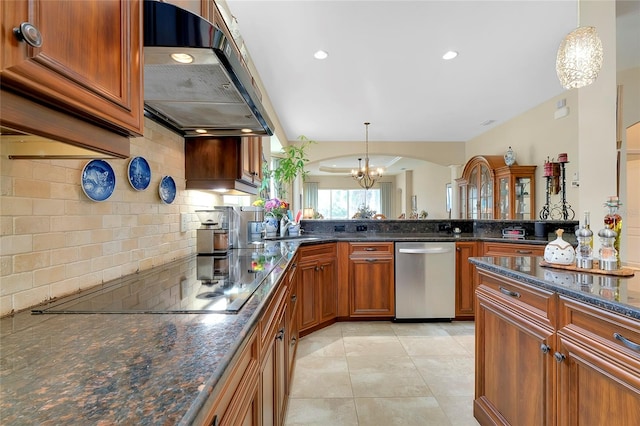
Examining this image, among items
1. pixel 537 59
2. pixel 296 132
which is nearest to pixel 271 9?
pixel 537 59

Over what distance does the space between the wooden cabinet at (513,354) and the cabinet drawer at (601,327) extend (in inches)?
2.7

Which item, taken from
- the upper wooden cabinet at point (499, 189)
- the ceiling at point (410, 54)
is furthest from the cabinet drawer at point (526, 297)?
the upper wooden cabinet at point (499, 189)

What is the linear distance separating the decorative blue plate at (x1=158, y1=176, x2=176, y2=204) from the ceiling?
58.9 inches

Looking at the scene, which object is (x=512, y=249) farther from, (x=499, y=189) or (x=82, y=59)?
(x=82, y=59)

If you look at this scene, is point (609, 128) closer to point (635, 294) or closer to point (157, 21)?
point (635, 294)

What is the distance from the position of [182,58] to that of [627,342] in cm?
157

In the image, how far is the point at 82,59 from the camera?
→ 0.61 m

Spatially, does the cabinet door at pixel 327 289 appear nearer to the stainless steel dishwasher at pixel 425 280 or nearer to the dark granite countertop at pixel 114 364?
the stainless steel dishwasher at pixel 425 280

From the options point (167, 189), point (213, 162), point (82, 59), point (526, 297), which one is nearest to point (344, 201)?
point (213, 162)

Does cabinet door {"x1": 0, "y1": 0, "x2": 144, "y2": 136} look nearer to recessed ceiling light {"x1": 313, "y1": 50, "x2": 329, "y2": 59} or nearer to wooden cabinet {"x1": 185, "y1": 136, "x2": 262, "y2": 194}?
wooden cabinet {"x1": 185, "y1": 136, "x2": 262, "y2": 194}

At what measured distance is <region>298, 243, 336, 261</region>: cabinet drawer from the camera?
9.38ft

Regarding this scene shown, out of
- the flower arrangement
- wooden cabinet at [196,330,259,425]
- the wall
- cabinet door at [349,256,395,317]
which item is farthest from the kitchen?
cabinet door at [349,256,395,317]

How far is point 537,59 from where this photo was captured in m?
3.33

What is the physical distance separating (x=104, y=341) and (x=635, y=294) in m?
1.55
